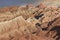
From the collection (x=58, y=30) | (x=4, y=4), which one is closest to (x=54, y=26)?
(x=58, y=30)

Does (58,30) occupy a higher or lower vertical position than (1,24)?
lower

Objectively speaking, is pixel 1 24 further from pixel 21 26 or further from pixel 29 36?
pixel 29 36

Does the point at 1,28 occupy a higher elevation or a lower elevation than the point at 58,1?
higher

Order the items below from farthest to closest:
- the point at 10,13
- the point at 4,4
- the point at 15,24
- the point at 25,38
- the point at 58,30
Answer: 1. the point at 4,4
2. the point at 10,13
3. the point at 58,30
4. the point at 15,24
5. the point at 25,38

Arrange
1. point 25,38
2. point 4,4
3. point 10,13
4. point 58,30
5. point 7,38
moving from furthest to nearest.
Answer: point 4,4, point 10,13, point 58,30, point 7,38, point 25,38

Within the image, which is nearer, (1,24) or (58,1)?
(1,24)

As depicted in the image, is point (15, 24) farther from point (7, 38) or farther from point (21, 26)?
point (7, 38)

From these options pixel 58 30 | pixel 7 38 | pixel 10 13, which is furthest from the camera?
pixel 10 13

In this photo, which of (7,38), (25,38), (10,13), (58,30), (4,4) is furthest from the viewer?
(4,4)

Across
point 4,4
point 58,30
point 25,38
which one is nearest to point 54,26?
point 58,30
